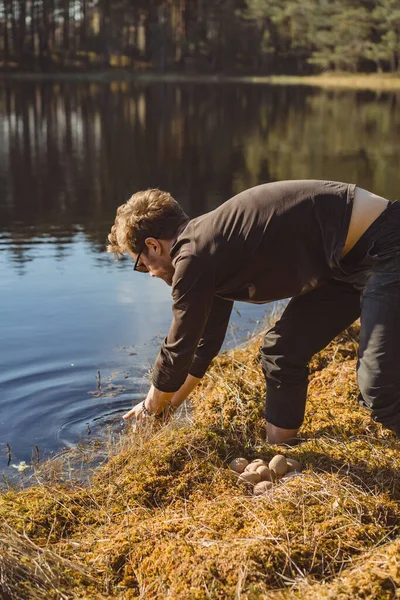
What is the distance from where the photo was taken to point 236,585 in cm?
325

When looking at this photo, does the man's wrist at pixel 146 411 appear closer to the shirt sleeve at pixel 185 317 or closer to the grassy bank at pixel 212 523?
the grassy bank at pixel 212 523

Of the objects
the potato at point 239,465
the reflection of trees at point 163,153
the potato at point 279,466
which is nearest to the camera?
the potato at point 279,466

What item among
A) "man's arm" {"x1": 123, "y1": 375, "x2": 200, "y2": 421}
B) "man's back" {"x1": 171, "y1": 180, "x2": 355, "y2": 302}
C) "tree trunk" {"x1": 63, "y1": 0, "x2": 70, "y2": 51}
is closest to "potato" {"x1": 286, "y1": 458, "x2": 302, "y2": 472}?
"man's arm" {"x1": 123, "y1": 375, "x2": 200, "y2": 421}

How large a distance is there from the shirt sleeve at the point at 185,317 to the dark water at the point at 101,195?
5.25 ft

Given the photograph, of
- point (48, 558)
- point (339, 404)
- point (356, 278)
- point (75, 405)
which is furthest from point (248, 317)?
point (48, 558)

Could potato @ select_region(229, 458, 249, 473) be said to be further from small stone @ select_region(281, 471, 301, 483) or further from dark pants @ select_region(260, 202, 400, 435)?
dark pants @ select_region(260, 202, 400, 435)

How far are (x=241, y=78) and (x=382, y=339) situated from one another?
76.5 m

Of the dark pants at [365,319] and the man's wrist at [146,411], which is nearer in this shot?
the dark pants at [365,319]

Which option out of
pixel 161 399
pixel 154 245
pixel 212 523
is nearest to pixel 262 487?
pixel 212 523

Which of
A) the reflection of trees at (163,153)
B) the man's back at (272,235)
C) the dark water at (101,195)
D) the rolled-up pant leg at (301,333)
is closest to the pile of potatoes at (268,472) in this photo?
the rolled-up pant leg at (301,333)

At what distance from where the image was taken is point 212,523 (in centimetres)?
370

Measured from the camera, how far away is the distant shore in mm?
65375

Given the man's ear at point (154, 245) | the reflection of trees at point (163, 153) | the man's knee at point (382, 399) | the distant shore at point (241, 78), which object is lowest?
the reflection of trees at point (163, 153)

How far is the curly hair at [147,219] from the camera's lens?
3889 mm
